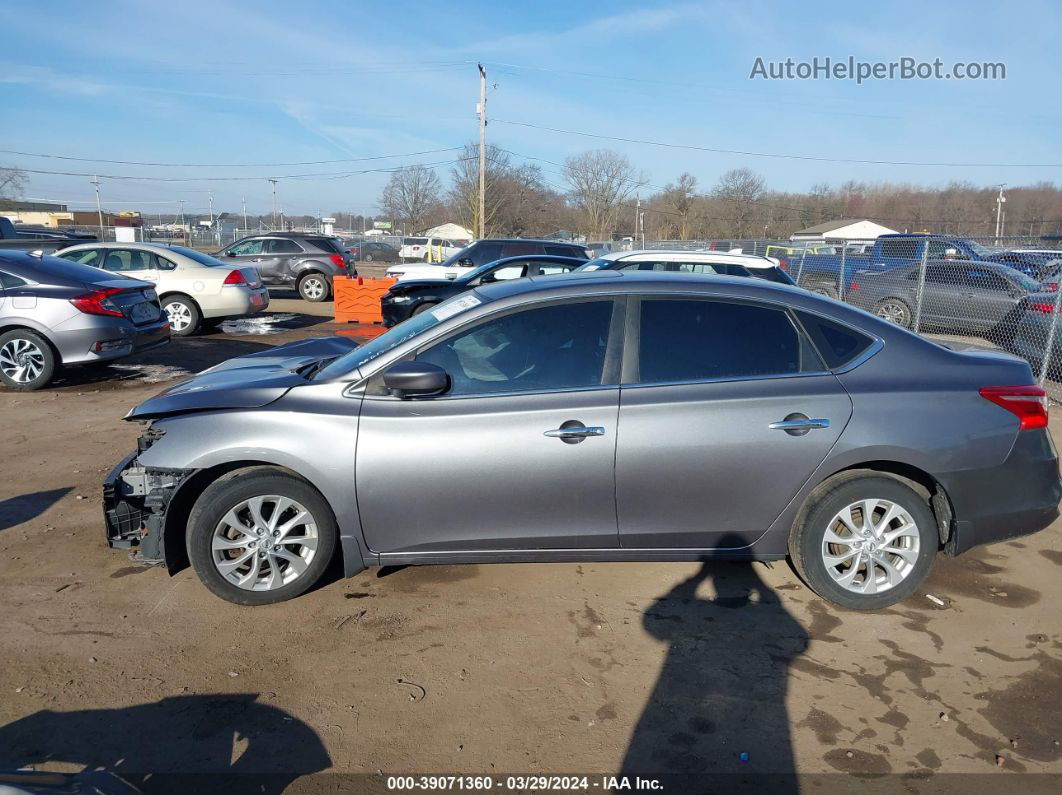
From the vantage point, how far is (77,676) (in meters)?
3.51

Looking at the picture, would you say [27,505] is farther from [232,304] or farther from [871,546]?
[232,304]

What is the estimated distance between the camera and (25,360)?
905cm

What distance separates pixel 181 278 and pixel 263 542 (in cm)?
1070

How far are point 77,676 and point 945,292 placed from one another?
48.0ft

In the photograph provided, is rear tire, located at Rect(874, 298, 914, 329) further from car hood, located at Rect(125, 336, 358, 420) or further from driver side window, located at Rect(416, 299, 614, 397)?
car hood, located at Rect(125, 336, 358, 420)

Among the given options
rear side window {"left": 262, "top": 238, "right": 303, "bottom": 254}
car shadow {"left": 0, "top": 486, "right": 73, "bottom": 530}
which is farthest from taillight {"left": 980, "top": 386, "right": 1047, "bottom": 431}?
rear side window {"left": 262, "top": 238, "right": 303, "bottom": 254}

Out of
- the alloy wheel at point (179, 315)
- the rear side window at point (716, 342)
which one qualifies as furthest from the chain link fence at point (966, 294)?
the alloy wheel at point (179, 315)

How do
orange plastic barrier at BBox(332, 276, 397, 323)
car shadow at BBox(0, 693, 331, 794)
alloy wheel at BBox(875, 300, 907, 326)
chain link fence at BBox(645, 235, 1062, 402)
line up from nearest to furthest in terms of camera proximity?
car shadow at BBox(0, 693, 331, 794), chain link fence at BBox(645, 235, 1062, 402), alloy wheel at BBox(875, 300, 907, 326), orange plastic barrier at BBox(332, 276, 397, 323)

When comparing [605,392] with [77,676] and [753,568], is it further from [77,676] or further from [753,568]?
[77,676]

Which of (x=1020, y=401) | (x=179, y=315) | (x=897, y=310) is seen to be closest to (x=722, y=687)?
(x=1020, y=401)

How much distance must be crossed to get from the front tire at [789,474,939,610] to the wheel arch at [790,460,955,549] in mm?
22

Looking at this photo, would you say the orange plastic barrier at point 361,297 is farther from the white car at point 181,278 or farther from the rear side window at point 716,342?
the rear side window at point 716,342

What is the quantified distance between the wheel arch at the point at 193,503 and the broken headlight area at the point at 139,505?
3 centimetres

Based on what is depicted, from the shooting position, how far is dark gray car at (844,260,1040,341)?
13.9m
